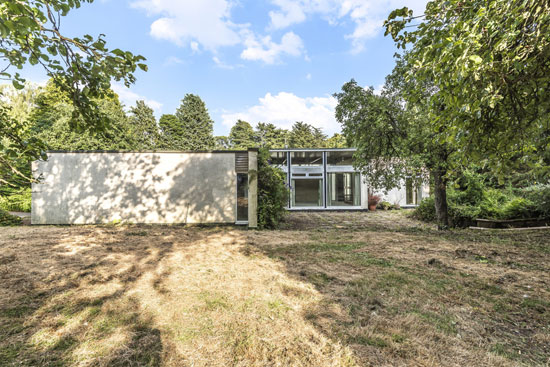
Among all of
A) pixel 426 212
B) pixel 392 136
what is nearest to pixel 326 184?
pixel 426 212

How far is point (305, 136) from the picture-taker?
44906 millimetres

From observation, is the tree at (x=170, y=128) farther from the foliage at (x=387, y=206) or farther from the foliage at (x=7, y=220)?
the foliage at (x=387, y=206)

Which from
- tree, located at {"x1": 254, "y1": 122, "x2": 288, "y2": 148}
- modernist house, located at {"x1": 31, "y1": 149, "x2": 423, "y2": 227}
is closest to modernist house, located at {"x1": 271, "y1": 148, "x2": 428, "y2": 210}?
modernist house, located at {"x1": 31, "y1": 149, "x2": 423, "y2": 227}

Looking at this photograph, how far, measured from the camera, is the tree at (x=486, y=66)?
7.07 ft

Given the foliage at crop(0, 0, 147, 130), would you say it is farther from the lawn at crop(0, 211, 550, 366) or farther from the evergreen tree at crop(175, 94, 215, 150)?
the evergreen tree at crop(175, 94, 215, 150)

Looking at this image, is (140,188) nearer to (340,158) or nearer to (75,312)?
(75,312)

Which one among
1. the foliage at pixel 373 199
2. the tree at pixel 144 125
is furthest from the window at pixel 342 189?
the tree at pixel 144 125

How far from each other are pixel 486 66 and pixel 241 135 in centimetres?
4108

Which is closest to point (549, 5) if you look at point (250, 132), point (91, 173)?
point (91, 173)

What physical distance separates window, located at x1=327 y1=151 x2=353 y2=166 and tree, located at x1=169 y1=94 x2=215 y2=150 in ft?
69.3

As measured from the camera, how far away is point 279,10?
747cm

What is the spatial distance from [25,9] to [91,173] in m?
9.39

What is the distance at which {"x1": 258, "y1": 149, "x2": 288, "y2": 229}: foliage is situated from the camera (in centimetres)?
857

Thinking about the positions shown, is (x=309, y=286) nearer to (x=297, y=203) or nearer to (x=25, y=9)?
(x=25, y=9)
